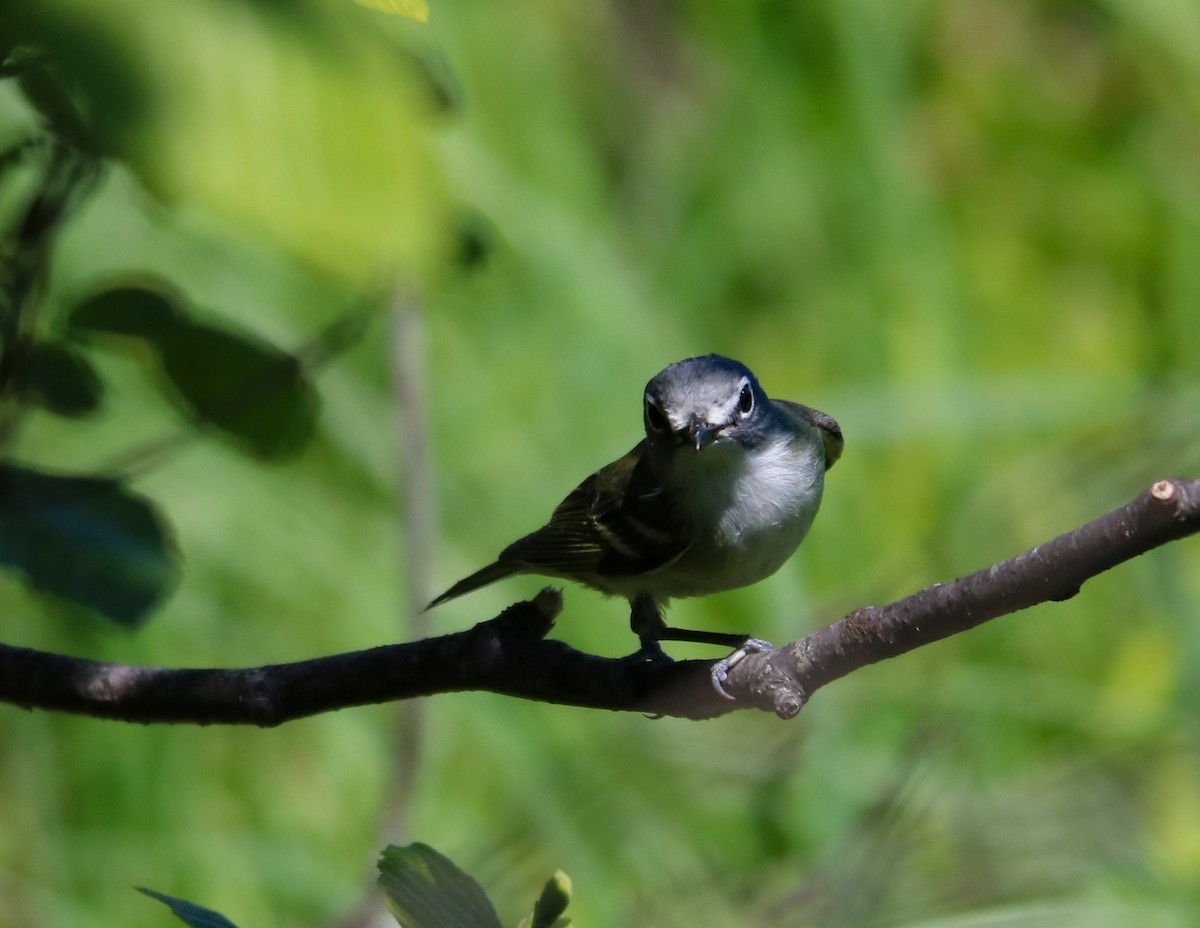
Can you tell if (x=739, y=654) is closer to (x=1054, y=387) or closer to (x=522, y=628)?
(x=522, y=628)

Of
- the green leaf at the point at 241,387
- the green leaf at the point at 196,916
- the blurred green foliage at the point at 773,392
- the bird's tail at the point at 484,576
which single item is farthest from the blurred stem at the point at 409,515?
the green leaf at the point at 196,916

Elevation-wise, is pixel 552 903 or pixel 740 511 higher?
pixel 740 511

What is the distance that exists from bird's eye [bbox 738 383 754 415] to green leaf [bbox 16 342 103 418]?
768mm

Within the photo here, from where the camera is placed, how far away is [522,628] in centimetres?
134

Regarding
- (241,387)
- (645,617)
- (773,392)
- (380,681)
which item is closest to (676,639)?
(645,617)

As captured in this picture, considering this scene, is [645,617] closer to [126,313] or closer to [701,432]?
[701,432]

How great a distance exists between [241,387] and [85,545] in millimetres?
201

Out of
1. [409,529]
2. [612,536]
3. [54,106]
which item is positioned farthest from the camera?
[409,529]

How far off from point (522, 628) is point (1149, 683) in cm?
244

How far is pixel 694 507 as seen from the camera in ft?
6.12

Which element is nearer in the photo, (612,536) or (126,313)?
(126,313)

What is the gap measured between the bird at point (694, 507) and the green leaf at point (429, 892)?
0.87 meters

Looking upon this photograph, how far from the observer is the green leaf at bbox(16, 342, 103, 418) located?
4.43ft

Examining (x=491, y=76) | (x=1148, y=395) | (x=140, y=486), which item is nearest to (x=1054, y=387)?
(x=1148, y=395)
